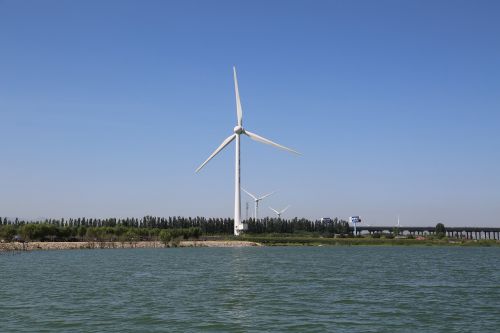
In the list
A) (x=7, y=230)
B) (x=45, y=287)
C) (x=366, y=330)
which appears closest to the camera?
(x=366, y=330)

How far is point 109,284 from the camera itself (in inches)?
2320

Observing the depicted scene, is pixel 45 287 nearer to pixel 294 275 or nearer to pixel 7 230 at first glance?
pixel 294 275

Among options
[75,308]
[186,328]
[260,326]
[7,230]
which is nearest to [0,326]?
[75,308]

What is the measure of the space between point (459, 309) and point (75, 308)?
27.6m

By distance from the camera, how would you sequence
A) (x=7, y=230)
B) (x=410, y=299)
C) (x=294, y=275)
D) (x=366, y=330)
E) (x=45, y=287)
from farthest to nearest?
(x=7, y=230), (x=294, y=275), (x=45, y=287), (x=410, y=299), (x=366, y=330)

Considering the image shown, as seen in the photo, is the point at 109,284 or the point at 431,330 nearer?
the point at 431,330

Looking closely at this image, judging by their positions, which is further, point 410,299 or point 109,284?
point 109,284

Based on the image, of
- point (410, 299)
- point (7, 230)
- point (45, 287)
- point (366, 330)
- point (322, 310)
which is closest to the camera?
point (366, 330)

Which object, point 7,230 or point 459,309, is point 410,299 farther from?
point 7,230

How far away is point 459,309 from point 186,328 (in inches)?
812

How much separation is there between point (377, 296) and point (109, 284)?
2688cm

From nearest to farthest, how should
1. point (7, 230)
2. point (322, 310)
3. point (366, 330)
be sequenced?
1. point (366, 330)
2. point (322, 310)
3. point (7, 230)

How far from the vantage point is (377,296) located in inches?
1933

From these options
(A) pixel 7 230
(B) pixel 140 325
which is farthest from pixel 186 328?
(A) pixel 7 230
